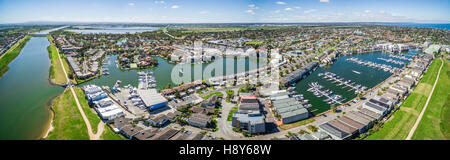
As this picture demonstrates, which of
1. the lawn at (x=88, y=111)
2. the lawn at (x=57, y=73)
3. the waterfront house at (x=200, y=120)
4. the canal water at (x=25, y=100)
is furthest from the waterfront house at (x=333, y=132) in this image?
the lawn at (x=57, y=73)

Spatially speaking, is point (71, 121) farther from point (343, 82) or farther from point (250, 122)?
point (343, 82)

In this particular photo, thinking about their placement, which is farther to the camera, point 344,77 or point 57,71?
point 57,71

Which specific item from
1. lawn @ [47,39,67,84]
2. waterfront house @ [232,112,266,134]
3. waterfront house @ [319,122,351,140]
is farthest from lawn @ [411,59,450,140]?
lawn @ [47,39,67,84]

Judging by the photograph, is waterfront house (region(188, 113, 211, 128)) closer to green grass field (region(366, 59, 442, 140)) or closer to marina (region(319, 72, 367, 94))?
green grass field (region(366, 59, 442, 140))

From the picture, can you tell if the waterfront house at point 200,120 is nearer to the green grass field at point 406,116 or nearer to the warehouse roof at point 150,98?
the warehouse roof at point 150,98

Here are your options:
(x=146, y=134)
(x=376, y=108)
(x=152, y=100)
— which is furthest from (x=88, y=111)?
(x=376, y=108)

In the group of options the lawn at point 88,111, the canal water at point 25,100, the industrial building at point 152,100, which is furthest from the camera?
the industrial building at point 152,100
